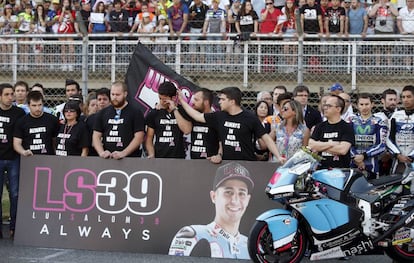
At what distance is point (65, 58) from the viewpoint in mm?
15562

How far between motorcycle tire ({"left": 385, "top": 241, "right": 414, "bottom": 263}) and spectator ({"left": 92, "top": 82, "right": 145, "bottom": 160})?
10.6 feet

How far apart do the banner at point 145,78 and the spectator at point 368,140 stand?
2.81 metres

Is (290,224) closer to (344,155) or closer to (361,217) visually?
(361,217)

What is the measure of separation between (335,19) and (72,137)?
6.39 metres

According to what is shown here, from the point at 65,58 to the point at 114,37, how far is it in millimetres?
1022

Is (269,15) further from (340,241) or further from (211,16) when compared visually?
(340,241)

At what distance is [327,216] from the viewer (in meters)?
8.29

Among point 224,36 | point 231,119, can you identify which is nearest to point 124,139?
point 231,119

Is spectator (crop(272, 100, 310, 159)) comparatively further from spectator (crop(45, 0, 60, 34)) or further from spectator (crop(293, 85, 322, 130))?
spectator (crop(45, 0, 60, 34))

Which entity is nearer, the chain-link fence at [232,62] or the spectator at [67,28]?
the chain-link fence at [232,62]

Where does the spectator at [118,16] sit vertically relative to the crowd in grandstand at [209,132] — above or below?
above

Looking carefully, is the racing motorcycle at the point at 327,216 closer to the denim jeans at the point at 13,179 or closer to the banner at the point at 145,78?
the denim jeans at the point at 13,179

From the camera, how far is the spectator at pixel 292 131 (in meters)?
9.70

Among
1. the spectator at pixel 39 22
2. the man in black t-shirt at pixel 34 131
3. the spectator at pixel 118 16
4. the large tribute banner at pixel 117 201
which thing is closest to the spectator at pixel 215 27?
the spectator at pixel 118 16
